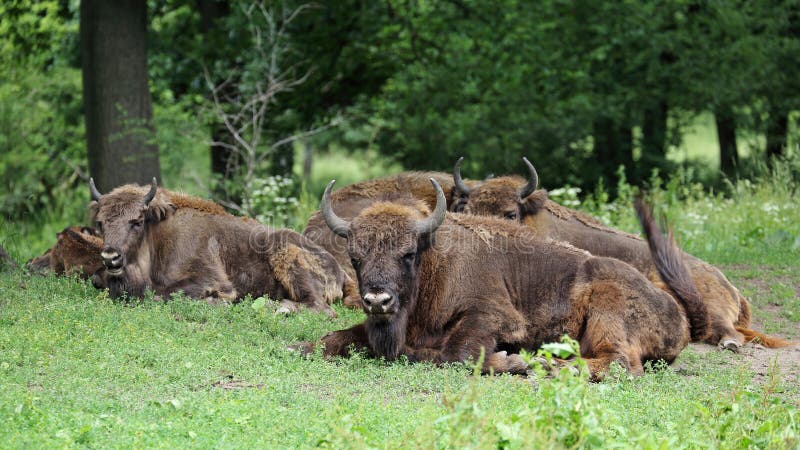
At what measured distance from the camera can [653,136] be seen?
25.9 m

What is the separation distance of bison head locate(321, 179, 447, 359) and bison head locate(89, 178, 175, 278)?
→ 291 cm

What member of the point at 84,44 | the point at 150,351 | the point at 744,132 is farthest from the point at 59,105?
the point at 744,132

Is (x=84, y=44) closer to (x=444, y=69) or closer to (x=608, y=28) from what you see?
(x=444, y=69)

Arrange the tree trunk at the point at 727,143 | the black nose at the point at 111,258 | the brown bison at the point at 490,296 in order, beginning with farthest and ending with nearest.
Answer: the tree trunk at the point at 727,143, the black nose at the point at 111,258, the brown bison at the point at 490,296

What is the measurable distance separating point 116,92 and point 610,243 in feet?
27.2

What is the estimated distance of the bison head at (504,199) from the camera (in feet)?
40.7

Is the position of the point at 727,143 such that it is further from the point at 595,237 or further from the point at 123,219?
the point at 123,219

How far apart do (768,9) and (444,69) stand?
8417 millimetres

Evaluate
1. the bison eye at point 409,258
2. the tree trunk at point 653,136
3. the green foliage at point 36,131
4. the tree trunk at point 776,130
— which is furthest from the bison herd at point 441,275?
the tree trunk at point 776,130

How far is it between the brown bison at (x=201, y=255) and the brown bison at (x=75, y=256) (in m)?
0.52

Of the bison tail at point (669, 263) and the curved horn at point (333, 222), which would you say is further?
the bison tail at point (669, 263)

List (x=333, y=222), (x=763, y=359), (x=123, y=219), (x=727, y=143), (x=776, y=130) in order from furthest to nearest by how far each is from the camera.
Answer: (x=727, y=143) < (x=776, y=130) < (x=123, y=219) < (x=763, y=359) < (x=333, y=222)

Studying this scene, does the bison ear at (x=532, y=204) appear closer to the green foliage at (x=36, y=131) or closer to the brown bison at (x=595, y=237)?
the brown bison at (x=595, y=237)

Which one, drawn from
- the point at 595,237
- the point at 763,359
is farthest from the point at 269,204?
the point at 763,359
